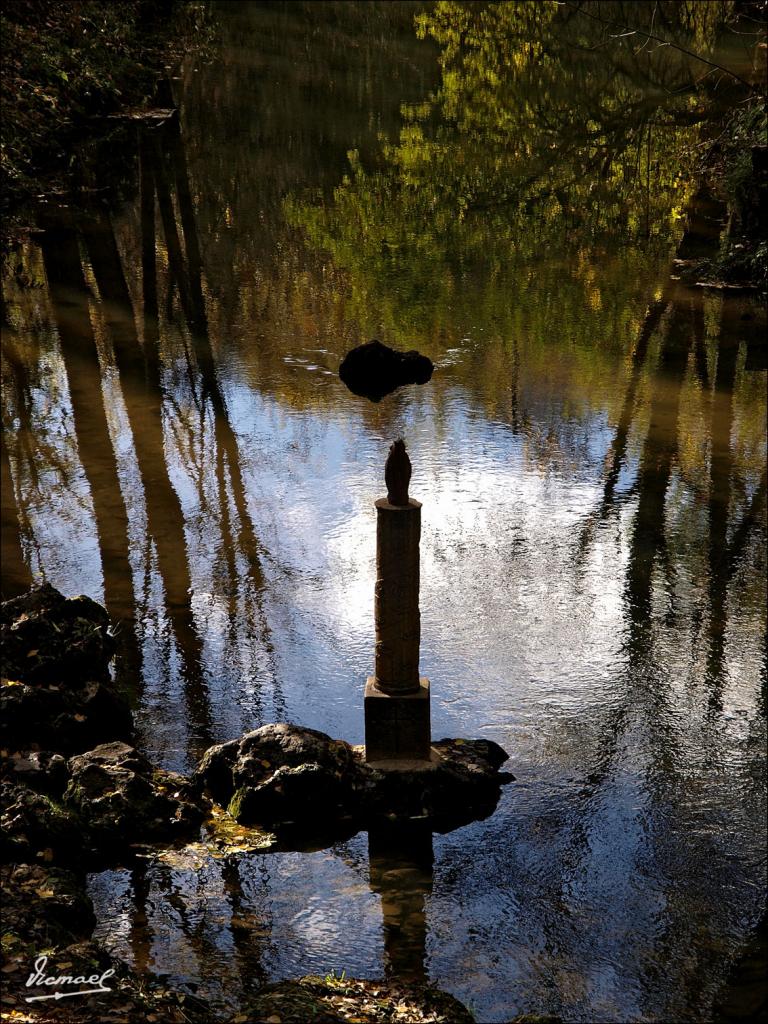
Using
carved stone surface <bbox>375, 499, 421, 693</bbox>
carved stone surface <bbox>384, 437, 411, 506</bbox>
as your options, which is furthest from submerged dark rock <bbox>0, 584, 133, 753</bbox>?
carved stone surface <bbox>384, 437, 411, 506</bbox>

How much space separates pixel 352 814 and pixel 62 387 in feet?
30.1

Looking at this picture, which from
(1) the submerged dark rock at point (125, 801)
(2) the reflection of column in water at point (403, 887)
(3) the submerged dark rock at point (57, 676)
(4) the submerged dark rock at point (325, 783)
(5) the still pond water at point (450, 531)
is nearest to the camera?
(2) the reflection of column in water at point (403, 887)

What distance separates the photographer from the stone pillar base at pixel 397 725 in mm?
8570

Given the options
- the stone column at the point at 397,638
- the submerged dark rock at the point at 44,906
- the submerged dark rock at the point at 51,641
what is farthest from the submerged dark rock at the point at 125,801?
the stone column at the point at 397,638

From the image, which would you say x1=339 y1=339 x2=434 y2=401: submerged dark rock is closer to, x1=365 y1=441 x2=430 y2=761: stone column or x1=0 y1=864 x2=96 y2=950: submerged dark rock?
x1=365 y1=441 x2=430 y2=761: stone column

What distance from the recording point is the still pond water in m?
7.38

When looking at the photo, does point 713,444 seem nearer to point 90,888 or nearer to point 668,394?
point 668,394

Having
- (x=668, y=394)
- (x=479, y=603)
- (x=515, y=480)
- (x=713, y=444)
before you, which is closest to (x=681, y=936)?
(x=479, y=603)

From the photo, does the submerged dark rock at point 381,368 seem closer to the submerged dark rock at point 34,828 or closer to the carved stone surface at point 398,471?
the carved stone surface at point 398,471

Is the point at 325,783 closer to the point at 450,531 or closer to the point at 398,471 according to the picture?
the point at 398,471

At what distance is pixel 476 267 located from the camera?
21.3 metres

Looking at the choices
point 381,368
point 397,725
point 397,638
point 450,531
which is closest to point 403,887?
point 397,725

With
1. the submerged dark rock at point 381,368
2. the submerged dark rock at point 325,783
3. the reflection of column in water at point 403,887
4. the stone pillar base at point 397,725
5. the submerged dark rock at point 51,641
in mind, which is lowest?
the reflection of column in water at point 403,887

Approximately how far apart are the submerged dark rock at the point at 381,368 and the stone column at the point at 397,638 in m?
0.56
